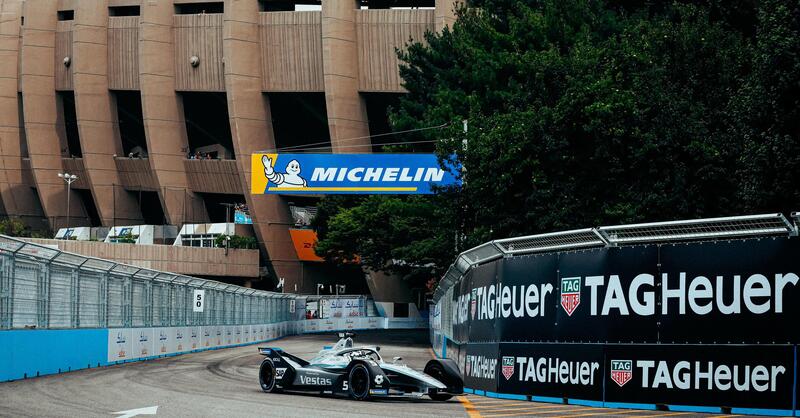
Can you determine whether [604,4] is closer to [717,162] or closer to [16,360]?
[717,162]

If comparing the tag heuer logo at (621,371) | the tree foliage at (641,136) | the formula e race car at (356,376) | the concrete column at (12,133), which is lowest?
the formula e race car at (356,376)

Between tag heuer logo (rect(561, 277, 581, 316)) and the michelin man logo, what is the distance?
29178mm

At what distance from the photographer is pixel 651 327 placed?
1714 cm

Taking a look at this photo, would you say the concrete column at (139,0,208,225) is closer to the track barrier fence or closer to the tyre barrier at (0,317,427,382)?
the tyre barrier at (0,317,427,382)

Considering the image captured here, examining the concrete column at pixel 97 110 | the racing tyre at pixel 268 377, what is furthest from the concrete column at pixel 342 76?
the racing tyre at pixel 268 377

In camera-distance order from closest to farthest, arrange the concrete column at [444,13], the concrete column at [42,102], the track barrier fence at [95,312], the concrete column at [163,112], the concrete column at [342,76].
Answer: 1. the track barrier fence at [95,312]
2. the concrete column at [444,13]
3. the concrete column at [342,76]
4. the concrete column at [163,112]
5. the concrete column at [42,102]

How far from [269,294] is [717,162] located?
3319cm

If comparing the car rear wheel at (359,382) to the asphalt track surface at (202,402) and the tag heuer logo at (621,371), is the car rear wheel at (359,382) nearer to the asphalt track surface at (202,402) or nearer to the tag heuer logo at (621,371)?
the asphalt track surface at (202,402)

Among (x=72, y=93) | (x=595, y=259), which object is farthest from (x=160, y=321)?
(x=72, y=93)

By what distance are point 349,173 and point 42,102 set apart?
56418 mm

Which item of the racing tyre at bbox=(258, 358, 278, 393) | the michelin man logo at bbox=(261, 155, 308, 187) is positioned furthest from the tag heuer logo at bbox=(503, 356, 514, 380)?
the michelin man logo at bbox=(261, 155, 308, 187)

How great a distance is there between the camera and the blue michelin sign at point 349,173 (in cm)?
4400

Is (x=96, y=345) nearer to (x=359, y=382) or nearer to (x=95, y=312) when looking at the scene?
(x=95, y=312)

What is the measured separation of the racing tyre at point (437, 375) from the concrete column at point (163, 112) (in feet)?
234
